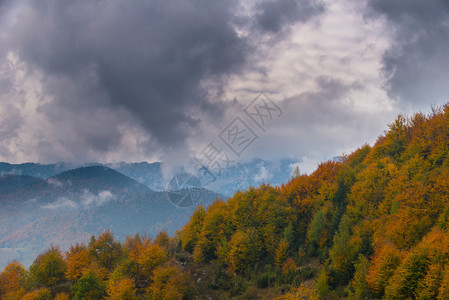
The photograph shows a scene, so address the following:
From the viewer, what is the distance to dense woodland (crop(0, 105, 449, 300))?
39.7 metres

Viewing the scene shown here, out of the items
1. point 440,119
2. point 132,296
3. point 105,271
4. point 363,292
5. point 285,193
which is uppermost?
point 440,119

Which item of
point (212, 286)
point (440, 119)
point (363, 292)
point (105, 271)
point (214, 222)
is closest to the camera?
point (363, 292)

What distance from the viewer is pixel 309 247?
60.1m

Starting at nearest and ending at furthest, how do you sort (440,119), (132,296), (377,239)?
(377,239) → (132,296) → (440,119)

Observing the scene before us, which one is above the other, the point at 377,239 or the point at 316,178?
the point at 316,178

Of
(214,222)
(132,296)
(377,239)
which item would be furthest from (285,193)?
(132,296)

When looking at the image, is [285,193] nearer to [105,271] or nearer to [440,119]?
[440,119]

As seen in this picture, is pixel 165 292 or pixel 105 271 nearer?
pixel 165 292

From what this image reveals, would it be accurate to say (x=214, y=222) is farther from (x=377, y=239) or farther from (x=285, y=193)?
(x=377, y=239)

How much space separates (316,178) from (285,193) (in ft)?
32.2

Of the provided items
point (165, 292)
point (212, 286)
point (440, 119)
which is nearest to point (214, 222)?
point (212, 286)

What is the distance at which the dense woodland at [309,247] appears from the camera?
1561 inches

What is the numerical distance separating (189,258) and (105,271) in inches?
778

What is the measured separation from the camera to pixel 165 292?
160 ft
